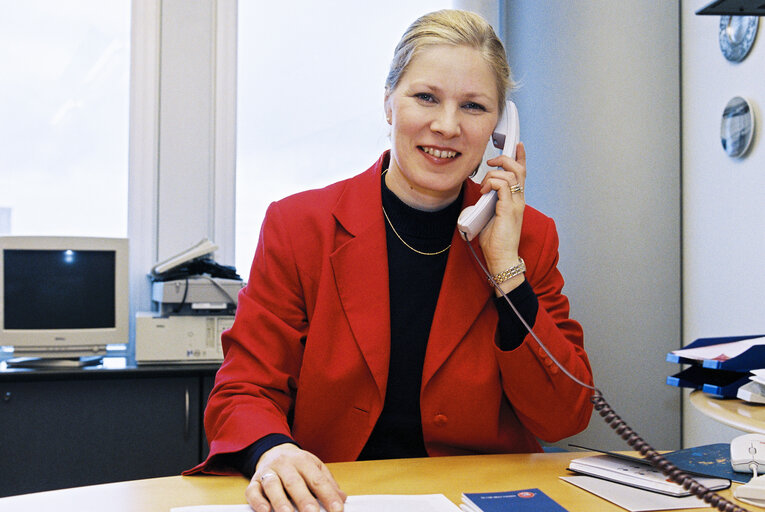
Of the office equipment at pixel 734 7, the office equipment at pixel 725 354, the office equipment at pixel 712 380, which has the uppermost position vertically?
the office equipment at pixel 734 7

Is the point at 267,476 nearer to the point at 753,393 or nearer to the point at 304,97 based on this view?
the point at 753,393

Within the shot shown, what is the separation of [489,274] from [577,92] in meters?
1.54

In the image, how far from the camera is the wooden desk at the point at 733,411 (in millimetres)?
955

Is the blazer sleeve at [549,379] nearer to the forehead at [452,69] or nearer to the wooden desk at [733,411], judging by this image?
the wooden desk at [733,411]

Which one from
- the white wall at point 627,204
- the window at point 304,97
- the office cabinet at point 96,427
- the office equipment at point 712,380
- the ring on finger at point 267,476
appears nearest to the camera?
the ring on finger at point 267,476

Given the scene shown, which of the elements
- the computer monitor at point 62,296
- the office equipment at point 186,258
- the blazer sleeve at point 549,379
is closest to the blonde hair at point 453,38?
the blazer sleeve at point 549,379

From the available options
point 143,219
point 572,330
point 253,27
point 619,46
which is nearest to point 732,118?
point 619,46

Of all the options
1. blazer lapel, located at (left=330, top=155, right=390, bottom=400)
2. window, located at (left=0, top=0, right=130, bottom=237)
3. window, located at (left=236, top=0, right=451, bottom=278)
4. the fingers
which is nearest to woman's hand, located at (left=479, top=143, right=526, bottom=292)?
the fingers

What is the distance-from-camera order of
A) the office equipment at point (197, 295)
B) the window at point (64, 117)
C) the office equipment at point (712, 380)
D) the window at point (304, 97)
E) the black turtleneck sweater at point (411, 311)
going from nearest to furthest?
the office equipment at point (712, 380)
the black turtleneck sweater at point (411, 311)
the office equipment at point (197, 295)
the window at point (64, 117)
the window at point (304, 97)

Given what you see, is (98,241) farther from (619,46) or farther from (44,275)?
(619,46)

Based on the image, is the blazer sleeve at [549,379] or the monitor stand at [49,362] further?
the monitor stand at [49,362]

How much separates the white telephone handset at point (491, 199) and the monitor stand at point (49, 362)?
173 centimetres

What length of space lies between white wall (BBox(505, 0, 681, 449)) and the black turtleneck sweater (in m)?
1.20

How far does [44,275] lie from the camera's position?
255 cm
